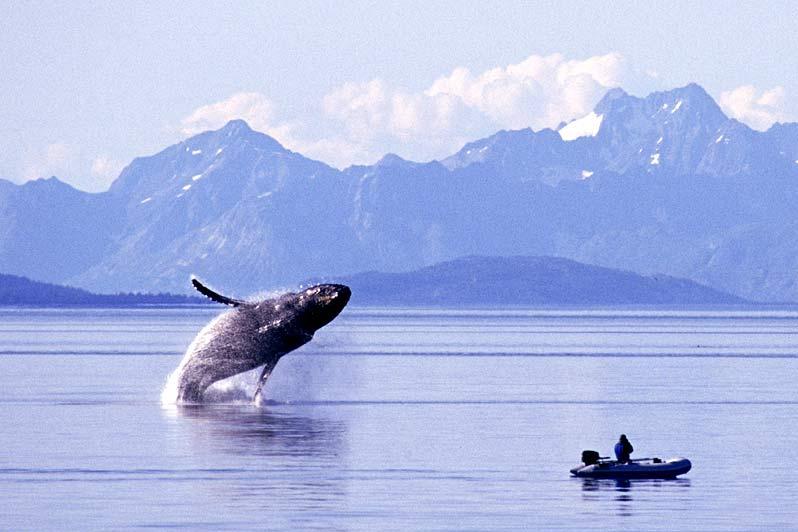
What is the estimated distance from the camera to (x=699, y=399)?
9925 centimetres

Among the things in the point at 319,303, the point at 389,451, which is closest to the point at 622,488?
the point at 389,451

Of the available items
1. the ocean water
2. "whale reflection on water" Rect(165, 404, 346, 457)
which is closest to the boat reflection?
the ocean water

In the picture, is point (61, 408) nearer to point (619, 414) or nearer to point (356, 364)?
point (619, 414)

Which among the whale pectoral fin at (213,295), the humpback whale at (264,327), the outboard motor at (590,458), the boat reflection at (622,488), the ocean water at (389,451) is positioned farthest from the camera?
the humpback whale at (264,327)

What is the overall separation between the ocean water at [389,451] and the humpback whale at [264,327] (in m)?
2.64

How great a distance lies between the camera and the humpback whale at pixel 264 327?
2756 inches

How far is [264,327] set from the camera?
2822 inches

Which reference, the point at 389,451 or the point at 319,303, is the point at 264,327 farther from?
the point at 389,451

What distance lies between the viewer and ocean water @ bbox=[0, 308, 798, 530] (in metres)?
48.8

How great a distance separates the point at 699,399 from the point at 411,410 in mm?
19016

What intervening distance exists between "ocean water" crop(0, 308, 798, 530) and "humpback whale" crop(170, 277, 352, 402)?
8.68ft

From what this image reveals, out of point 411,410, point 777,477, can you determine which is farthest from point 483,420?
point 777,477

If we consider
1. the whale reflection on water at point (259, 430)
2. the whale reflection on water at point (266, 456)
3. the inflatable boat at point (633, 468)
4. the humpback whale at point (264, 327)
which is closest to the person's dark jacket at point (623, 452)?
the inflatable boat at point (633, 468)

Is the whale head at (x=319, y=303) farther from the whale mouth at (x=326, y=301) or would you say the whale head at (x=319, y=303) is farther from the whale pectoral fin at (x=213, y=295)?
A: the whale pectoral fin at (x=213, y=295)
